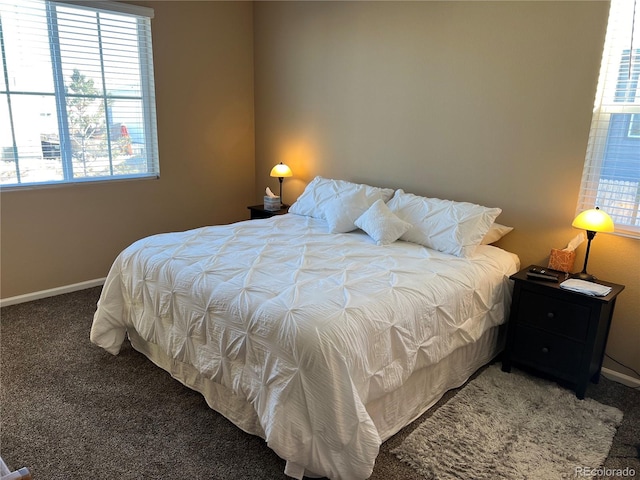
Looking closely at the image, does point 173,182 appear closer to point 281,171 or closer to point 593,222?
point 281,171

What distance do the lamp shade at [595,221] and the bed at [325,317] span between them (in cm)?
51

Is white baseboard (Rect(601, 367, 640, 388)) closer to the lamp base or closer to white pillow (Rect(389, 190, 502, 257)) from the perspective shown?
the lamp base

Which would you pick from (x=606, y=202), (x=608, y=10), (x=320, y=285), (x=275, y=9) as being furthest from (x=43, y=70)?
(x=606, y=202)

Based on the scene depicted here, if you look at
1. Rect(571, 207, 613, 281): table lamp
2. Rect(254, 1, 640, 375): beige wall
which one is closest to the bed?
Rect(254, 1, 640, 375): beige wall

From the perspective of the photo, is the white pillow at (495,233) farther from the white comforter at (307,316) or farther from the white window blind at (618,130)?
the white window blind at (618,130)

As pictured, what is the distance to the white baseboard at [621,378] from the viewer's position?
2.67m

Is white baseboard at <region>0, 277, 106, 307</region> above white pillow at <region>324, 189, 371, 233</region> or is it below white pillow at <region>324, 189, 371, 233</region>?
below

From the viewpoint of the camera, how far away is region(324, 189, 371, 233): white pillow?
10.7ft

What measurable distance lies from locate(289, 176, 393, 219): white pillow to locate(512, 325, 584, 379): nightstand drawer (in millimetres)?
1373

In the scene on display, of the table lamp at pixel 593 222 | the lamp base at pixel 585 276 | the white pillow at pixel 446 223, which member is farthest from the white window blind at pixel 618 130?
the white pillow at pixel 446 223

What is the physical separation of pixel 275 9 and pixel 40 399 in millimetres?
3733

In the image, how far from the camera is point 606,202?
270cm

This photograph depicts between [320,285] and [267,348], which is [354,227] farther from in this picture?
[267,348]

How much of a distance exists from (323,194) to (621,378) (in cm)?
234
